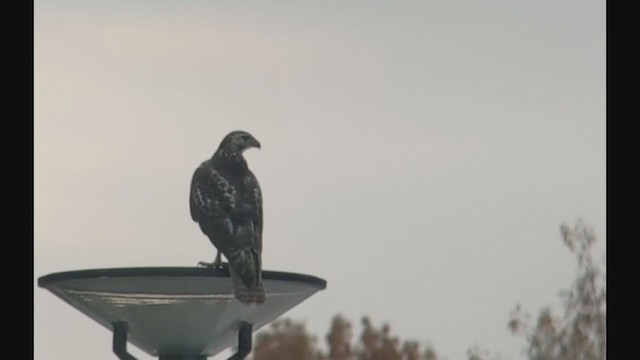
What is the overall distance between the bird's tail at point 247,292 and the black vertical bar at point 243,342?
9.7 inches

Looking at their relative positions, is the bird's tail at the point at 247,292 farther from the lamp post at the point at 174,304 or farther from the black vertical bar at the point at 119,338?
the black vertical bar at the point at 119,338

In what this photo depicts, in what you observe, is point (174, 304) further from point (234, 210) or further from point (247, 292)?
point (234, 210)

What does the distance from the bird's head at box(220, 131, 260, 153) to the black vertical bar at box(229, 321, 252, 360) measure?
2167 millimetres

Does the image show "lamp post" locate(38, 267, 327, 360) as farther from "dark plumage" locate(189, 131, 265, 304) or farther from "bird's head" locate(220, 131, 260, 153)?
"bird's head" locate(220, 131, 260, 153)

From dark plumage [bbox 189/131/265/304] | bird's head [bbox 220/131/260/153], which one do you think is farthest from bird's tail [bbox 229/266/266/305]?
bird's head [bbox 220/131/260/153]

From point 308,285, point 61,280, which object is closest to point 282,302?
point 308,285

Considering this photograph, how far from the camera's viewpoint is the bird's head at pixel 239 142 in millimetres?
13203

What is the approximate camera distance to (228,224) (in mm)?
12219

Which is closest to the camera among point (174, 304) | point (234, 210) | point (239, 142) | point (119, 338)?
point (174, 304)

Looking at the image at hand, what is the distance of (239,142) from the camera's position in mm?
13297

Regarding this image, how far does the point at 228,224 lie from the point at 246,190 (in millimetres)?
508

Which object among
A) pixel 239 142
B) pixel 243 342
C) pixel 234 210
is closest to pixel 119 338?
pixel 243 342

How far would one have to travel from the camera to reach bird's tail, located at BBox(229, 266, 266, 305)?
10.8 m

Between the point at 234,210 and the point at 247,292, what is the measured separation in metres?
1.53
